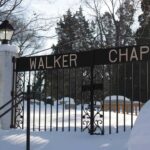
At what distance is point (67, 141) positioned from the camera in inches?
306

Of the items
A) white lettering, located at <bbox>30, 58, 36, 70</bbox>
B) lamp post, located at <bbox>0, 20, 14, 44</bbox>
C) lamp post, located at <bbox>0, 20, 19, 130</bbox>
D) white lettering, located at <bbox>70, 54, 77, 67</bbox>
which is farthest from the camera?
lamp post, located at <bbox>0, 20, 14, 44</bbox>

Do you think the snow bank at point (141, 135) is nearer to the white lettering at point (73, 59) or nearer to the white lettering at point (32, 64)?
the white lettering at point (73, 59)

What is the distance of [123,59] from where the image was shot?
27.7ft

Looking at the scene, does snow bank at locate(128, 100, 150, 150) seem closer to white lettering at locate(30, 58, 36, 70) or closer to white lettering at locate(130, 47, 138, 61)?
white lettering at locate(130, 47, 138, 61)

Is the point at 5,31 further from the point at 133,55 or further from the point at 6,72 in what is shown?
the point at 133,55

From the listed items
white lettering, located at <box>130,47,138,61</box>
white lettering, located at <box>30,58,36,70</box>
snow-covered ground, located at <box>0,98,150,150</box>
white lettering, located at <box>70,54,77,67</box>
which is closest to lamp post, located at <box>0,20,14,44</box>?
white lettering, located at <box>30,58,36,70</box>

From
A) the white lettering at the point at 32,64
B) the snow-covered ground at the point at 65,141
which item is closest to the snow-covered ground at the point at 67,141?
the snow-covered ground at the point at 65,141

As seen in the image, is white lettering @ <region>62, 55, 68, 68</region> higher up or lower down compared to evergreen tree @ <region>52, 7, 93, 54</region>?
lower down

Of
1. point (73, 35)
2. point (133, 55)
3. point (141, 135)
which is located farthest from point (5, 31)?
point (73, 35)

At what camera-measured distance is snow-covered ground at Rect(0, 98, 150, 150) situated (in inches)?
284

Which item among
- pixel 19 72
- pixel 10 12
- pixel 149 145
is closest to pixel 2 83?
pixel 19 72

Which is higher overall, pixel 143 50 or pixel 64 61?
pixel 143 50

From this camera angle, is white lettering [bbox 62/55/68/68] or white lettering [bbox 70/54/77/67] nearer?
white lettering [bbox 70/54/77/67]

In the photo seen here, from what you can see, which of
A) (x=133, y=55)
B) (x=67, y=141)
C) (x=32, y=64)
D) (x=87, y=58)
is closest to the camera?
(x=67, y=141)
